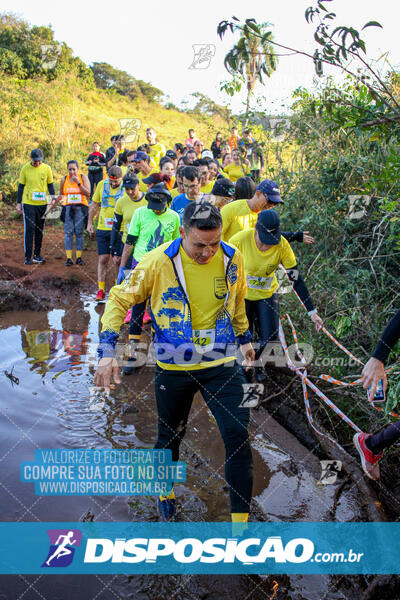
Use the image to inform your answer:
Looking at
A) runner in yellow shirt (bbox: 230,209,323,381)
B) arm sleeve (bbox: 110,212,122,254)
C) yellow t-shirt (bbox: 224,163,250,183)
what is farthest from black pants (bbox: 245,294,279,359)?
yellow t-shirt (bbox: 224,163,250,183)

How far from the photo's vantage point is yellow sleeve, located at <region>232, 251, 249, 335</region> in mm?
3211

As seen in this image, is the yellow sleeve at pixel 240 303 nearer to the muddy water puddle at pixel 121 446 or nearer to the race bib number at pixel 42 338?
the muddy water puddle at pixel 121 446

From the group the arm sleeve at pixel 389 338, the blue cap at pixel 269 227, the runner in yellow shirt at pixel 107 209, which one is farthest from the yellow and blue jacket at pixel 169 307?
the runner in yellow shirt at pixel 107 209

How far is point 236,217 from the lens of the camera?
5.61m

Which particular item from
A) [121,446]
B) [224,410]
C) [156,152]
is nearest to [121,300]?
[224,410]

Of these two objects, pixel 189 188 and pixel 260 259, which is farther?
pixel 189 188

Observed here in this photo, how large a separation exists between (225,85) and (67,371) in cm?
612

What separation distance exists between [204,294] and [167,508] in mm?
1547

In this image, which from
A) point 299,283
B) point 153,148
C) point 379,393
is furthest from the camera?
point 153,148

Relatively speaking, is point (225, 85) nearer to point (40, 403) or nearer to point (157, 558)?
point (40, 403)

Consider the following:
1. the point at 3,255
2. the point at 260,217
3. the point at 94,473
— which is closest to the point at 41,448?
the point at 94,473

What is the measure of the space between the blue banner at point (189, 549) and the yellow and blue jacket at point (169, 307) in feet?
3.69

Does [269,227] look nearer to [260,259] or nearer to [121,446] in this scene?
[260,259]

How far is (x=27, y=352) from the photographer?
253 inches
